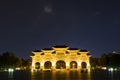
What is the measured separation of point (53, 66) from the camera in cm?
10381

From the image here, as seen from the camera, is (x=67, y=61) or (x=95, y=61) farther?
(x=95, y=61)

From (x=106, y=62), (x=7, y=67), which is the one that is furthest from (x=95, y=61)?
(x=7, y=67)

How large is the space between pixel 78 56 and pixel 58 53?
270 inches

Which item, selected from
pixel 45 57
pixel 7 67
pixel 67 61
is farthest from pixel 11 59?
pixel 67 61

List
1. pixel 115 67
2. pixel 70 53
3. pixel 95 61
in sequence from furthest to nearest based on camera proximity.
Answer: pixel 95 61 → pixel 70 53 → pixel 115 67

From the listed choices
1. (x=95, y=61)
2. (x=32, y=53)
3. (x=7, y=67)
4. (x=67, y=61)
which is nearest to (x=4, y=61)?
(x=7, y=67)

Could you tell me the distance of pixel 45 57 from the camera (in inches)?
4149

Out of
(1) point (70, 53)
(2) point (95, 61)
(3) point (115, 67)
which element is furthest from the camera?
(2) point (95, 61)

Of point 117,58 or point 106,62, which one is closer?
point 117,58

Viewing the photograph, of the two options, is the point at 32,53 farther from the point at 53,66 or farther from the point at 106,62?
the point at 106,62

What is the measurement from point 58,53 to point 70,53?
4.11 meters

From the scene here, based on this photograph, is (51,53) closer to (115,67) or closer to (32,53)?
(32,53)

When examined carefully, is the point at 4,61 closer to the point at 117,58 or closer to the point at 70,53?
the point at 70,53

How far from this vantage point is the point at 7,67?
10181cm
